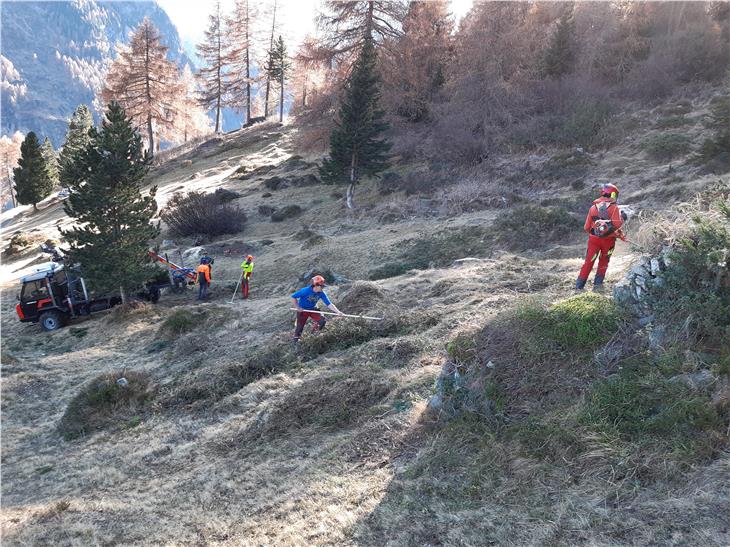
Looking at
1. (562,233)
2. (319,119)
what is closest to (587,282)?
(562,233)

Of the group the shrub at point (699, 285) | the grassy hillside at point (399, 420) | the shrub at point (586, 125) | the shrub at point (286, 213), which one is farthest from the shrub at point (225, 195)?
the shrub at point (699, 285)

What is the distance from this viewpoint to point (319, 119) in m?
32.9

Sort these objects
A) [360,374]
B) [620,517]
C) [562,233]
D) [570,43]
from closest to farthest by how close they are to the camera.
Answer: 1. [620,517]
2. [360,374]
3. [562,233]
4. [570,43]

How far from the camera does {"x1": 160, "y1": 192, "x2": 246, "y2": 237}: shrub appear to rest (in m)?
25.3

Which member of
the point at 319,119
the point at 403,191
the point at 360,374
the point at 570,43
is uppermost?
the point at 570,43

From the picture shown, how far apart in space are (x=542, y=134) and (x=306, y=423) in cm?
2166

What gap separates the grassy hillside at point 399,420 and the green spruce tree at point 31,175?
3459 centimetres

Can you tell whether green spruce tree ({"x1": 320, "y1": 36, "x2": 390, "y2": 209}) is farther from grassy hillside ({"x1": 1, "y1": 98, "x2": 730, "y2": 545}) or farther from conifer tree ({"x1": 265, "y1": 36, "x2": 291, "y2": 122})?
conifer tree ({"x1": 265, "y1": 36, "x2": 291, "y2": 122})

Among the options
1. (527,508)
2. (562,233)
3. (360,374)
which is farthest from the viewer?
(562,233)

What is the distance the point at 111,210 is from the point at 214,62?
43764 mm

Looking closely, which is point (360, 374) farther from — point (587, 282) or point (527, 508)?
point (587, 282)

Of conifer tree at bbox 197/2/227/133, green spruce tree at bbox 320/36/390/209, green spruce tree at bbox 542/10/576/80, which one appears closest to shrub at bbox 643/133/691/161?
green spruce tree at bbox 542/10/576/80

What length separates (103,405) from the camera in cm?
947

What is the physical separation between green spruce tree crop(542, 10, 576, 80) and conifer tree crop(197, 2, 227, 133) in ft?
123
